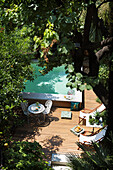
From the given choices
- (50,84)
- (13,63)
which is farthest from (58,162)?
(50,84)

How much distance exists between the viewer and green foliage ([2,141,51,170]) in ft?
11.8

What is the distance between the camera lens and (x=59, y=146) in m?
7.39

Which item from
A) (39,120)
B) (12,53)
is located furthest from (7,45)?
(39,120)

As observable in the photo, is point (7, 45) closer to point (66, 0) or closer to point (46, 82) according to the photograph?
point (66, 0)

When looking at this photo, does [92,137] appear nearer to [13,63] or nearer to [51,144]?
[51,144]

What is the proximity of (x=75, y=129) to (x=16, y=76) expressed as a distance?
3.46 m

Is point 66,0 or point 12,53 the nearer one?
point 66,0

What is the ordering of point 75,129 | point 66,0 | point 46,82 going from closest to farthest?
point 66,0 < point 75,129 < point 46,82

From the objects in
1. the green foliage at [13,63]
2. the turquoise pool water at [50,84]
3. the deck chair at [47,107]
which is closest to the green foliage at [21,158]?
the green foliage at [13,63]

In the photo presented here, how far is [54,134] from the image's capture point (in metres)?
8.07

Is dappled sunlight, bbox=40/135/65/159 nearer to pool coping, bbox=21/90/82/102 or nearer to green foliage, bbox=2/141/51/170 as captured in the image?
pool coping, bbox=21/90/82/102

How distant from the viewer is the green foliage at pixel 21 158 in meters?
3.61

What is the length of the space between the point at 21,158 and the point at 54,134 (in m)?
4.37

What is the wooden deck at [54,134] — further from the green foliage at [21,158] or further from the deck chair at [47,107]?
the green foliage at [21,158]
